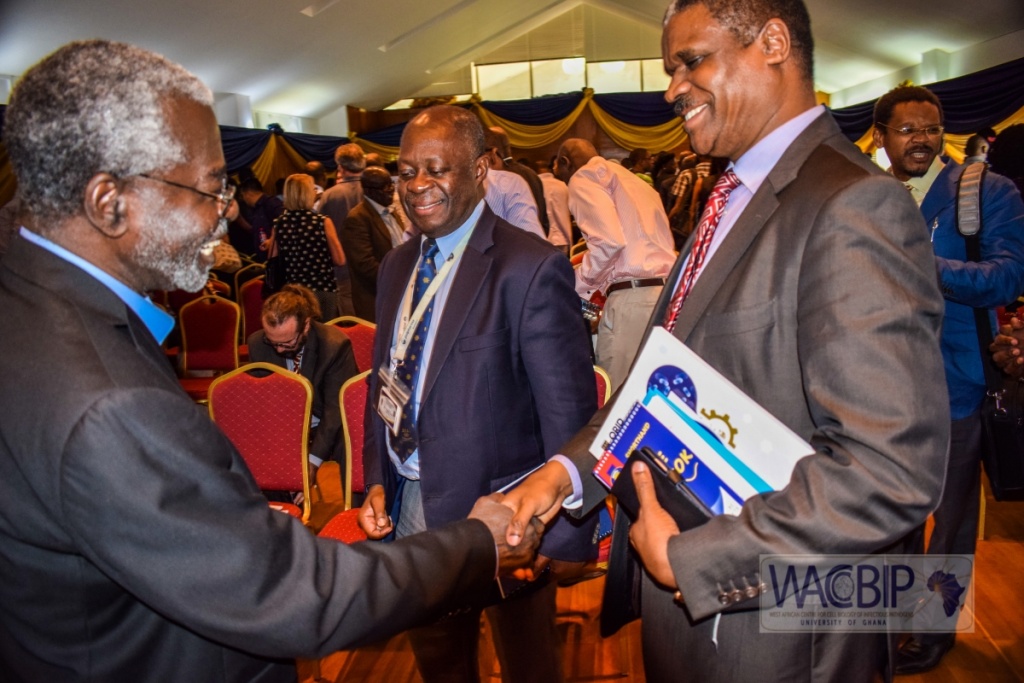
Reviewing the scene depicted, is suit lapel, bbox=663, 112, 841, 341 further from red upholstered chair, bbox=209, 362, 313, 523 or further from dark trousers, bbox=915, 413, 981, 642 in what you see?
red upholstered chair, bbox=209, 362, 313, 523

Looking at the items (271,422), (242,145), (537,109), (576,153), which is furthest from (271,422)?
(537,109)

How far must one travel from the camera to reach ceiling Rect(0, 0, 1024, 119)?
962 centimetres

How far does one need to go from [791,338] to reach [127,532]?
971mm

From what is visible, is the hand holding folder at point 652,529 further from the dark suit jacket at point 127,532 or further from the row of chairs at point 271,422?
the row of chairs at point 271,422

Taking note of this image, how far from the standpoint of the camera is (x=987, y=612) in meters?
3.32

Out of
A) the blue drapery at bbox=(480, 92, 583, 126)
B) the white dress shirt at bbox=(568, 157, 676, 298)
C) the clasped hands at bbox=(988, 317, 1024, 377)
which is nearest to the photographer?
the clasped hands at bbox=(988, 317, 1024, 377)

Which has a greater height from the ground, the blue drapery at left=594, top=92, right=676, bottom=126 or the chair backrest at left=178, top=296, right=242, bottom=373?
the blue drapery at left=594, top=92, right=676, bottom=126

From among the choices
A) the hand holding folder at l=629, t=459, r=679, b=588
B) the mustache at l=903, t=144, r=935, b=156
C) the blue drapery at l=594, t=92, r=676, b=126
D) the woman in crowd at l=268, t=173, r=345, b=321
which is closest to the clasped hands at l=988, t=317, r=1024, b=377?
the mustache at l=903, t=144, r=935, b=156

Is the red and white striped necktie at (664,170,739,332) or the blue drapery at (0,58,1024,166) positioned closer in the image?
the red and white striped necktie at (664,170,739,332)

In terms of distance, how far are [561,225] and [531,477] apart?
456 cm

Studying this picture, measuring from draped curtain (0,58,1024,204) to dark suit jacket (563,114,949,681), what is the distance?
8297 millimetres

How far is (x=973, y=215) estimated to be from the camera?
2602 mm

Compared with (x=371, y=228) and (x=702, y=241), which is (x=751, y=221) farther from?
(x=371, y=228)

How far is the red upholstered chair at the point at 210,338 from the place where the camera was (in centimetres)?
591
